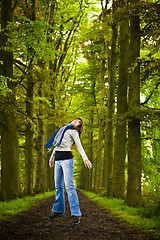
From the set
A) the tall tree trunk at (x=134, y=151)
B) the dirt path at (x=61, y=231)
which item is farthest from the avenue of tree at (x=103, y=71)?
the dirt path at (x=61, y=231)

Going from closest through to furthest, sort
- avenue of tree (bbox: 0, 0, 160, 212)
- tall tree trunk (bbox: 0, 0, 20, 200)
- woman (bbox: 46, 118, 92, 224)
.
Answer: woman (bbox: 46, 118, 92, 224)
avenue of tree (bbox: 0, 0, 160, 212)
tall tree trunk (bbox: 0, 0, 20, 200)

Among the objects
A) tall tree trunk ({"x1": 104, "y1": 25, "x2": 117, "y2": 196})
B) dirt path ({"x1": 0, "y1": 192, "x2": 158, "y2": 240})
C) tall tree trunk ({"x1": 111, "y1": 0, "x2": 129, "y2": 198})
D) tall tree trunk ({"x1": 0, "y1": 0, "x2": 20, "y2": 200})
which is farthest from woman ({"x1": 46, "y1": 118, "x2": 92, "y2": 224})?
tall tree trunk ({"x1": 104, "y1": 25, "x2": 117, "y2": 196})

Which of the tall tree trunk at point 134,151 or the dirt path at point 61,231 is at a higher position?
the tall tree trunk at point 134,151

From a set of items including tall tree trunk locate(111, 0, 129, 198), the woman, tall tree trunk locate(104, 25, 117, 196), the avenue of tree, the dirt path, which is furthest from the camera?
tall tree trunk locate(104, 25, 117, 196)

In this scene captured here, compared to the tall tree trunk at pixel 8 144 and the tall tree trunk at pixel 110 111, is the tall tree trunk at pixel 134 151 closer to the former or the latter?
the tall tree trunk at pixel 8 144

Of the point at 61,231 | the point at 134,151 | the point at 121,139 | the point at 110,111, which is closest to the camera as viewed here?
the point at 61,231

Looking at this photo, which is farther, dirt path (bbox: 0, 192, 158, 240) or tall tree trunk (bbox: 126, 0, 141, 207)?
tall tree trunk (bbox: 126, 0, 141, 207)

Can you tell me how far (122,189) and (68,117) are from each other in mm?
4629

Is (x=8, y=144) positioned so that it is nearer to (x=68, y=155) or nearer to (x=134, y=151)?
(x=134, y=151)

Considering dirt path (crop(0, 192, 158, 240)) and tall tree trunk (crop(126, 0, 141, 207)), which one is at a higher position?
tall tree trunk (crop(126, 0, 141, 207))

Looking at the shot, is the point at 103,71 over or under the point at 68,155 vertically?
over

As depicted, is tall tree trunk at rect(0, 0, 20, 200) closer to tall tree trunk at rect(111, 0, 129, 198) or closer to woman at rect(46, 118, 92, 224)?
tall tree trunk at rect(111, 0, 129, 198)

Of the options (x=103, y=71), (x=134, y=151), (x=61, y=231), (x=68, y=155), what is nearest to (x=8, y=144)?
(x=134, y=151)

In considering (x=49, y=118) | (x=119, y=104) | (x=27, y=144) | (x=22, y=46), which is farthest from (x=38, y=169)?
(x=22, y=46)
